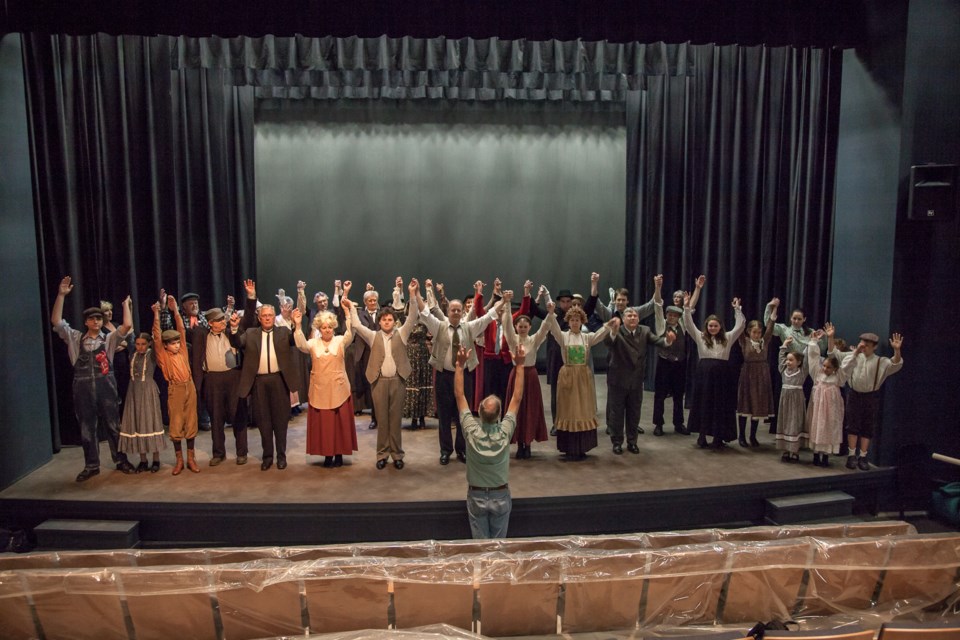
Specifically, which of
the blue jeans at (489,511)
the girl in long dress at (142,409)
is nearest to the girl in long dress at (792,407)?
the blue jeans at (489,511)

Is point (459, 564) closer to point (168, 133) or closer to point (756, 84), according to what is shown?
point (168, 133)

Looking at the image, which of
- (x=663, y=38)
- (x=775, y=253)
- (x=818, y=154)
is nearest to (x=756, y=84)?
(x=818, y=154)

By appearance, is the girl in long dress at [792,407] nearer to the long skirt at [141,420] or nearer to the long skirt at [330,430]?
the long skirt at [330,430]

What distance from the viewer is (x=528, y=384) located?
600 centimetres

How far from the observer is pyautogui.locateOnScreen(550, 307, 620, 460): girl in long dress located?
5961 millimetres

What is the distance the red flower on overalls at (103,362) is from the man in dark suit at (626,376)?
3949mm

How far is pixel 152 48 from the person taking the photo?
7.23 metres

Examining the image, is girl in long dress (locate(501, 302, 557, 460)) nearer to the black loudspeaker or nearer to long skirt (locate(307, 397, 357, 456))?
long skirt (locate(307, 397, 357, 456))

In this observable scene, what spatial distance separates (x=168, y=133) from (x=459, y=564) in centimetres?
577

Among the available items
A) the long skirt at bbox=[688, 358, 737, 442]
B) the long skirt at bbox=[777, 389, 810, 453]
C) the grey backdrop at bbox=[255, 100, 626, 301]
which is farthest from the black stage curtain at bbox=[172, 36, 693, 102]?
the long skirt at bbox=[777, 389, 810, 453]

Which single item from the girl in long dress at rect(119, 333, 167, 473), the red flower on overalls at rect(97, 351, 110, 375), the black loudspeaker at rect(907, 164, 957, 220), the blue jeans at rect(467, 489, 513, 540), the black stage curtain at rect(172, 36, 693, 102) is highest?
the black stage curtain at rect(172, 36, 693, 102)

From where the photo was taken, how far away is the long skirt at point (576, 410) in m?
5.96

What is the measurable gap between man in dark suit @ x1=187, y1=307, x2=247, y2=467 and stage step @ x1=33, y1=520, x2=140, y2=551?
3.36ft

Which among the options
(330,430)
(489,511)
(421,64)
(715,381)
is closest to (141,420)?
(330,430)
